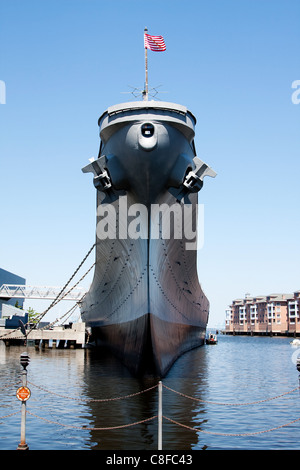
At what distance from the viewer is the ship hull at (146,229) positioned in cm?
1705

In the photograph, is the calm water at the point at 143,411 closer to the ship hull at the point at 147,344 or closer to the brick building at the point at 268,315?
the ship hull at the point at 147,344

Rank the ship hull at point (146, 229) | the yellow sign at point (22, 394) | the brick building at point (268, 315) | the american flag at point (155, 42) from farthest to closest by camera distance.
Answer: the brick building at point (268, 315), the american flag at point (155, 42), the ship hull at point (146, 229), the yellow sign at point (22, 394)

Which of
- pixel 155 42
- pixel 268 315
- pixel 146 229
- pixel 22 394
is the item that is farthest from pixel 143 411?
pixel 268 315

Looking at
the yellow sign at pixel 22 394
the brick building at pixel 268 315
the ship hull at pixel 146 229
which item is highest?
the ship hull at pixel 146 229

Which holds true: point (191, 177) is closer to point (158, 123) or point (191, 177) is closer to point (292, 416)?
point (158, 123)

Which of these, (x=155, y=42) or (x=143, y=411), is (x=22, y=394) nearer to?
(x=143, y=411)

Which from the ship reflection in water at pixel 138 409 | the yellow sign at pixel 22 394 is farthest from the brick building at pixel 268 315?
the yellow sign at pixel 22 394

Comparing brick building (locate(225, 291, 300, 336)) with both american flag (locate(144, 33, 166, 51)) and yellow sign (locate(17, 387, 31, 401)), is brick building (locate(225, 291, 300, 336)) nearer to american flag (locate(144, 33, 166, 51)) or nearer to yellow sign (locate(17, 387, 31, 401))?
american flag (locate(144, 33, 166, 51))

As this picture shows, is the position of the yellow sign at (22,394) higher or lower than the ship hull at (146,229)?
lower

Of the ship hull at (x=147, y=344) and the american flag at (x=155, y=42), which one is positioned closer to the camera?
the ship hull at (x=147, y=344)

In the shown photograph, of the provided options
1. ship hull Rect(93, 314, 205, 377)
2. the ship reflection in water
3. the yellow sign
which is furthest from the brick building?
the yellow sign

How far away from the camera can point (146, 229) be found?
17.8 metres

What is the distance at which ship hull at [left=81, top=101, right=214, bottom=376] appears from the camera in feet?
55.9

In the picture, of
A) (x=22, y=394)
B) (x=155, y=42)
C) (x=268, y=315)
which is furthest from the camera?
(x=268, y=315)
